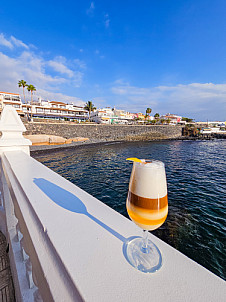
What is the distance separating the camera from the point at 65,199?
1.11 m

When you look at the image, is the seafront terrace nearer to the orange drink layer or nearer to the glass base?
the glass base

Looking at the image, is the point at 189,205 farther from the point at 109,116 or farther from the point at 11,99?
the point at 109,116

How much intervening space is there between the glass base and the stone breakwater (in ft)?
83.1

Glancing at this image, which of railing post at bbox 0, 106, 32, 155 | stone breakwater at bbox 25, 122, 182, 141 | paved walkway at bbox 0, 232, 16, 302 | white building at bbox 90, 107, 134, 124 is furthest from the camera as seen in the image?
white building at bbox 90, 107, 134, 124

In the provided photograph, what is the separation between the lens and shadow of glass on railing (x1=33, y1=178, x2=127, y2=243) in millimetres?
836

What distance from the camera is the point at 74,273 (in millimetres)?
531

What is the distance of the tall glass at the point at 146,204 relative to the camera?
2.34 feet

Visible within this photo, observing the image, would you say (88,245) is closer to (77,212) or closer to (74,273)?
(74,273)

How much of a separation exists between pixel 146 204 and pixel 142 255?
25 centimetres

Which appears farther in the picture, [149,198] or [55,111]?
[55,111]

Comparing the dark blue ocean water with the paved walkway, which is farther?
the dark blue ocean water

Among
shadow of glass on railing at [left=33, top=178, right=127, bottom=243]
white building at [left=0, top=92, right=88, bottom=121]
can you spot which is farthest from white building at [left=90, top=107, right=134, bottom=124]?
shadow of glass on railing at [left=33, top=178, right=127, bottom=243]

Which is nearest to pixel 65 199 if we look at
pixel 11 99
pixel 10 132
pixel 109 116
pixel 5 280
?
pixel 5 280

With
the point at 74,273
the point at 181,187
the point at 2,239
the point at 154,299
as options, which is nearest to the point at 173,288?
the point at 154,299
